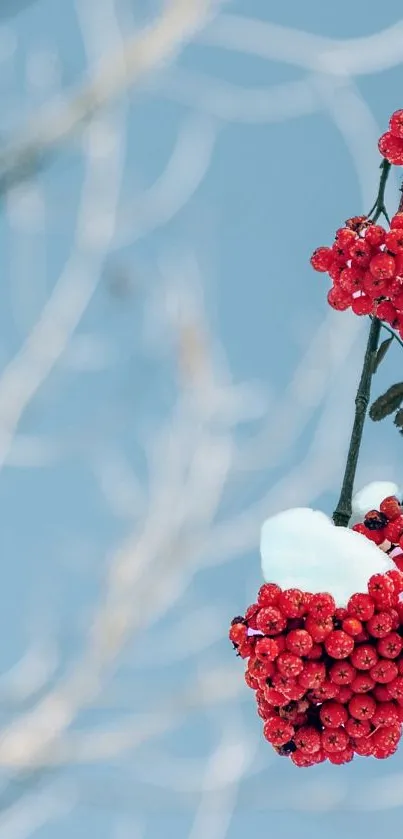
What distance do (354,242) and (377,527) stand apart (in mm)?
614

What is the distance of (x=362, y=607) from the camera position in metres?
1.65

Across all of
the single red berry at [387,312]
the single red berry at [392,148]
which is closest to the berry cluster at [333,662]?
the single red berry at [387,312]

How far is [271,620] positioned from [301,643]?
72 millimetres

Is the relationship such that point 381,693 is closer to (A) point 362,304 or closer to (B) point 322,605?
(B) point 322,605

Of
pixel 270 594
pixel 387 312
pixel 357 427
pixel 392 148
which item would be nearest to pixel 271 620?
pixel 270 594

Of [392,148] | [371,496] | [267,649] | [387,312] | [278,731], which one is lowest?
[278,731]

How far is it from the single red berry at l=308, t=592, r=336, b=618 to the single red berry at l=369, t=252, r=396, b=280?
655 mm

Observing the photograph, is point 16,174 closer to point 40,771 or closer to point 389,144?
point 389,144

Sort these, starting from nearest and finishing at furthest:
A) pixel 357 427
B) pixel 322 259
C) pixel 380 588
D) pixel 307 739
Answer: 1. pixel 357 427
2. pixel 380 588
3. pixel 307 739
4. pixel 322 259

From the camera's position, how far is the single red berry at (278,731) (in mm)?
1729

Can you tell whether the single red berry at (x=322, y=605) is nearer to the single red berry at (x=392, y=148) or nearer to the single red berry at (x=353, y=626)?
the single red berry at (x=353, y=626)

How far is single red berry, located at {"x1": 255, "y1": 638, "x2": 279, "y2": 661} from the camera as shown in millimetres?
1685

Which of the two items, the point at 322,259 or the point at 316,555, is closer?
the point at 316,555

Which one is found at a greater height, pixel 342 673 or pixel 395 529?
pixel 395 529
